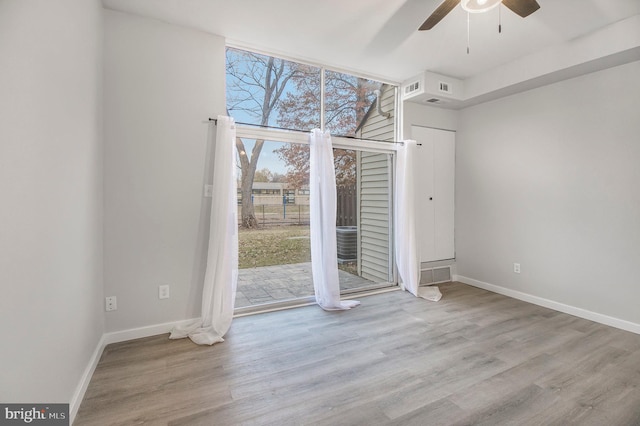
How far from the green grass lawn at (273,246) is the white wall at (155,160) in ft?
1.72

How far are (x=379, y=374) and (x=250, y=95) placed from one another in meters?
2.91

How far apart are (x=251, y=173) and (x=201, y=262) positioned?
Answer: 106cm

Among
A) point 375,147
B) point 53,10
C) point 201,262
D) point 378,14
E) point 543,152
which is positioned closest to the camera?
point 53,10

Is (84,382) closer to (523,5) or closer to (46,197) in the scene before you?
(46,197)

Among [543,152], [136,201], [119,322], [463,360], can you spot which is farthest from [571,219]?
[119,322]

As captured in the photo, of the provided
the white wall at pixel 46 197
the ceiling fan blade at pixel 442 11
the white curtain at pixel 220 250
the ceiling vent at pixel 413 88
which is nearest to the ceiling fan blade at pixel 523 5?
the ceiling fan blade at pixel 442 11

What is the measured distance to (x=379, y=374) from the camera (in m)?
2.11

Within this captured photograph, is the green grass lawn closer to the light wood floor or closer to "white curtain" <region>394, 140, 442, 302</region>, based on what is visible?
the light wood floor

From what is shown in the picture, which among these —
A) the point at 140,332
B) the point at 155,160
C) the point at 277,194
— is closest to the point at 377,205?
the point at 277,194

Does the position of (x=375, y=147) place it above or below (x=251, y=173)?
above

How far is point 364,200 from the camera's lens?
4320 mm

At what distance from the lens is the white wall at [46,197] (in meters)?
1.09

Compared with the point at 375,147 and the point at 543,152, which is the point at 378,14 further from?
the point at 543,152

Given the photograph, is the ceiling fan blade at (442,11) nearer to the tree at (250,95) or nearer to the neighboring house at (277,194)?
the tree at (250,95)
